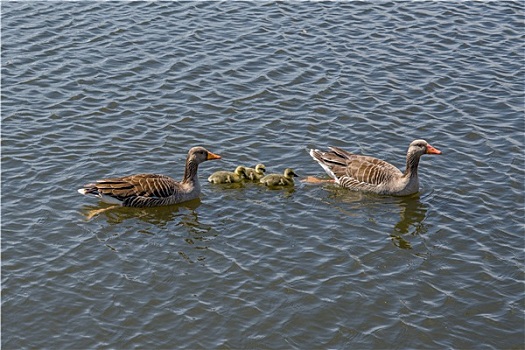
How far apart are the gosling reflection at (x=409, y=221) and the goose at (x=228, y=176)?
347 cm

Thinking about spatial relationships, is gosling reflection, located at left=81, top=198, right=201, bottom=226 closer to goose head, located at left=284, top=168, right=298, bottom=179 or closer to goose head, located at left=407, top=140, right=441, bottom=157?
goose head, located at left=284, top=168, right=298, bottom=179

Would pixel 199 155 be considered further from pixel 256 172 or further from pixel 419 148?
pixel 419 148

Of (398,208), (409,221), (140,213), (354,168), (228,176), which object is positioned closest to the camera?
(409,221)

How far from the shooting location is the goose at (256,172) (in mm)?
18594

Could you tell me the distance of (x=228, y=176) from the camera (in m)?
18.6

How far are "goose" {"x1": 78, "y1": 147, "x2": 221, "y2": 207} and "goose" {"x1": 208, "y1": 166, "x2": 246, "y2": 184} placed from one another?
0.56 metres

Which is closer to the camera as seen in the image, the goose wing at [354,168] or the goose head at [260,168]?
the goose wing at [354,168]

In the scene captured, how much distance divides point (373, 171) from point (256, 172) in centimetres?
254

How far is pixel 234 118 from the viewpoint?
21141mm

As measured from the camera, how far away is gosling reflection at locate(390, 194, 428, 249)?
16911 millimetres

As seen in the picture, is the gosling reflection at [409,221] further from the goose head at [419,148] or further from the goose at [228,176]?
the goose at [228,176]

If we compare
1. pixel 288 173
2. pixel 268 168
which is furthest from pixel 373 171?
pixel 268 168

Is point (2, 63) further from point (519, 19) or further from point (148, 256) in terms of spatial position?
point (519, 19)

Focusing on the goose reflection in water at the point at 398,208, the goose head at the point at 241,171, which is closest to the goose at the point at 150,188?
the goose head at the point at 241,171
